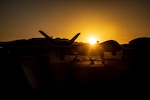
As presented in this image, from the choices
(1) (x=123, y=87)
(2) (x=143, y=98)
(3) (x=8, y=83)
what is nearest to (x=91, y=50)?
(1) (x=123, y=87)

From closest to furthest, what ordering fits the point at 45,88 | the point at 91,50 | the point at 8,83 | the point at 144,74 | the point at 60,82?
the point at 8,83 < the point at 45,88 < the point at 60,82 < the point at 144,74 < the point at 91,50

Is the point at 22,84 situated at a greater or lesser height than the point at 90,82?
greater

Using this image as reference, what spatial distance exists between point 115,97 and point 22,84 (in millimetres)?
3236

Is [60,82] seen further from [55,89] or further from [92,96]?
[92,96]

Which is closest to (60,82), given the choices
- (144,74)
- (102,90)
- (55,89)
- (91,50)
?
(55,89)

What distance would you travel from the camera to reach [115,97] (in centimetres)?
648

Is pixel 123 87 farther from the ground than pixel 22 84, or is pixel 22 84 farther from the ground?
pixel 22 84

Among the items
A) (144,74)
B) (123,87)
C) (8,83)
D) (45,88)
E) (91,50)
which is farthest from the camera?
(91,50)

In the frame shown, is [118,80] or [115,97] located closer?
[115,97]

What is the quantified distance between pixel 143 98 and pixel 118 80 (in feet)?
8.21

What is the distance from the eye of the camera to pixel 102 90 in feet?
23.9

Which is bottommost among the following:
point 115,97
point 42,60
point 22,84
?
point 115,97

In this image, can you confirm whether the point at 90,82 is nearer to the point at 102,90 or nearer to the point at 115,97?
the point at 102,90

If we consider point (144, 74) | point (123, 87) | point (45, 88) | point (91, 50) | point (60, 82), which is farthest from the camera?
point (91, 50)
